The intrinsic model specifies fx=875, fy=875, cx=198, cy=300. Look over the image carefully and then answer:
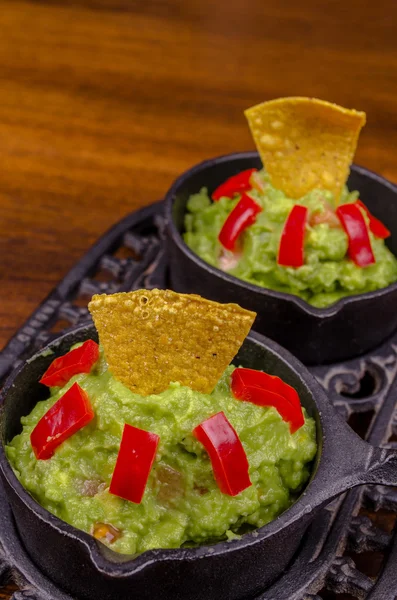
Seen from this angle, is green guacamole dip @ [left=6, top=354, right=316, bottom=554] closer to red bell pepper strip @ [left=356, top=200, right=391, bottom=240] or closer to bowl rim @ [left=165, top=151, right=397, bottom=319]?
bowl rim @ [left=165, top=151, right=397, bottom=319]

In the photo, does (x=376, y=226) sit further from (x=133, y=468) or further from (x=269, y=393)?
(x=133, y=468)

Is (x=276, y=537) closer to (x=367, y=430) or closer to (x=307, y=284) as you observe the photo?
(x=367, y=430)

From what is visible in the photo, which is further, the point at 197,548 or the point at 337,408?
the point at 337,408

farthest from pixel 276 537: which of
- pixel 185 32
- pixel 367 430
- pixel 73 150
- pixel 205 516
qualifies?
pixel 185 32

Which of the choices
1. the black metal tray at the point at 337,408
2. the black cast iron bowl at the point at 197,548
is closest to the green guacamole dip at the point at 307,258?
the black metal tray at the point at 337,408

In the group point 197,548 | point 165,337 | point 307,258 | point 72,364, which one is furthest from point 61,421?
point 307,258

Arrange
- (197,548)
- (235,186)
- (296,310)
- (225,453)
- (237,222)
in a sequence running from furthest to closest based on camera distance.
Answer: (235,186) → (237,222) → (296,310) → (225,453) → (197,548)

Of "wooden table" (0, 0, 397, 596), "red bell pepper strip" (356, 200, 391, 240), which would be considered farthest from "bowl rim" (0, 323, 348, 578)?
"wooden table" (0, 0, 397, 596)

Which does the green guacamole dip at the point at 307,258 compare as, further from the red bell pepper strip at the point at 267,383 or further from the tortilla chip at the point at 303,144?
the red bell pepper strip at the point at 267,383
